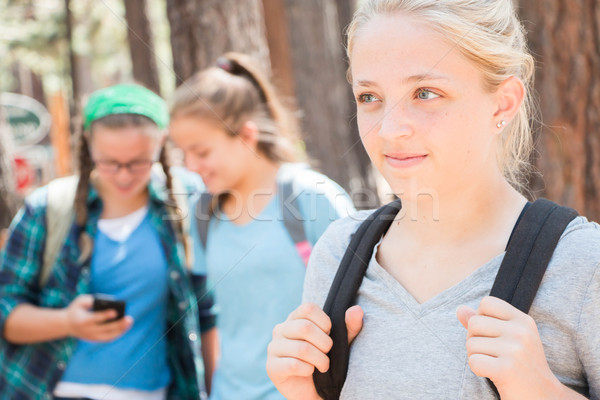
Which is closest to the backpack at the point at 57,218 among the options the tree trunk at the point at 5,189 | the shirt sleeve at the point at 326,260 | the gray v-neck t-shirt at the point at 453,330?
the shirt sleeve at the point at 326,260

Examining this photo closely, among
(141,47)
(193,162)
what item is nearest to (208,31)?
(193,162)

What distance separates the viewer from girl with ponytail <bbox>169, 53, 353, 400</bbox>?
2.48m

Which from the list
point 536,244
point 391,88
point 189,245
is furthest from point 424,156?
point 189,245

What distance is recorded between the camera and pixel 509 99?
149 centimetres

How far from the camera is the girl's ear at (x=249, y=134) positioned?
9.59 feet

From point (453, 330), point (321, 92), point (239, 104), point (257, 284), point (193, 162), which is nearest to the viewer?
point (453, 330)

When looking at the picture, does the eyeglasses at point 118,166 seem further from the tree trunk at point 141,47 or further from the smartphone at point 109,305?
the tree trunk at point 141,47

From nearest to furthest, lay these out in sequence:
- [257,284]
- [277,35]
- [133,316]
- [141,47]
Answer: [257,284], [133,316], [141,47], [277,35]

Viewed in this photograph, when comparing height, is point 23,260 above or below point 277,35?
below

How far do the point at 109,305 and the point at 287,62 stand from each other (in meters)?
6.94

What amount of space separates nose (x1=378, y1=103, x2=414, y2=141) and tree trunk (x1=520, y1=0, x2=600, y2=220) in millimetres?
1758

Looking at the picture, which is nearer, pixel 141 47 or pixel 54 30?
pixel 141 47

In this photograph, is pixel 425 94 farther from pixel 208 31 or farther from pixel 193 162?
pixel 208 31

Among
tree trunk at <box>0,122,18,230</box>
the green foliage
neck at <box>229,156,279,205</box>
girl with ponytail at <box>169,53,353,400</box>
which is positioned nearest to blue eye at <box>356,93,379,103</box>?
Answer: girl with ponytail at <box>169,53,353,400</box>
